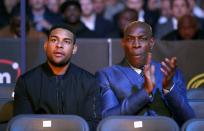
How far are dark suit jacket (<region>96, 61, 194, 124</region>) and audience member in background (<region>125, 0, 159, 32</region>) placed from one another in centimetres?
A: 444

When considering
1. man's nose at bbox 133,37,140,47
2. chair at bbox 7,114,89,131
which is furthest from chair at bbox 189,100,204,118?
chair at bbox 7,114,89,131

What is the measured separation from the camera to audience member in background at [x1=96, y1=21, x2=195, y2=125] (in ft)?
17.2

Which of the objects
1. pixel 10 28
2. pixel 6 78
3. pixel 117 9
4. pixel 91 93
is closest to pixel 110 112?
pixel 91 93

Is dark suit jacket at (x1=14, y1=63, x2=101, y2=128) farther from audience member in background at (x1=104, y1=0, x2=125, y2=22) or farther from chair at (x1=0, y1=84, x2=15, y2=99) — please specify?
audience member in background at (x1=104, y1=0, x2=125, y2=22)

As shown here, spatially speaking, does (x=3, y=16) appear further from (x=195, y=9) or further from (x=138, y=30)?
(x=138, y=30)

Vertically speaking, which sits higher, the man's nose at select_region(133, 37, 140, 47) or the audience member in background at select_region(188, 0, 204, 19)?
the audience member in background at select_region(188, 0, 204, 19)

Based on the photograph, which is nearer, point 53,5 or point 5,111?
point 5,111

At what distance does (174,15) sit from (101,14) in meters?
1.10

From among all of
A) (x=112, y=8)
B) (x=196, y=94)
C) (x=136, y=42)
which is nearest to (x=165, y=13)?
(x=112, y=8)

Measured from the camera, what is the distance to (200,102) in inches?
221

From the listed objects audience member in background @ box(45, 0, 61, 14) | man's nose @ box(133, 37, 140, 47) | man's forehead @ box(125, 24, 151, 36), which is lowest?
man's nose @ box(133, 37, 140, 47)

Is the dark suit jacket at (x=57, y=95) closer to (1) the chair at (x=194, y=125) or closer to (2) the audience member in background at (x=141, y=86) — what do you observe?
(2) the audience member in background at (x=141, y=86)

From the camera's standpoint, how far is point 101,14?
1026cm

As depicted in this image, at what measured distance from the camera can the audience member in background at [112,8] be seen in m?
10.4
